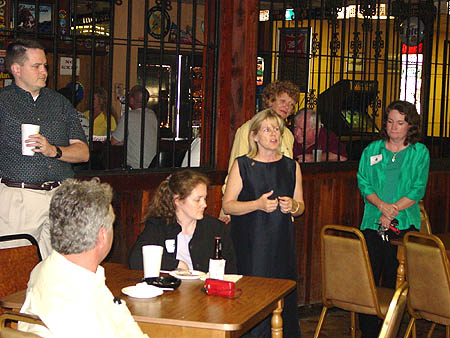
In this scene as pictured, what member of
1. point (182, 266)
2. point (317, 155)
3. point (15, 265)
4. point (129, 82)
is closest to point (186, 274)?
point (182, 266)

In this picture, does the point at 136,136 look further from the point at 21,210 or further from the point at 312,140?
the point at 21,210

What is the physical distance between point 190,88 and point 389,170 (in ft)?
4.97

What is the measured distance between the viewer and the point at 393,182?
526cm

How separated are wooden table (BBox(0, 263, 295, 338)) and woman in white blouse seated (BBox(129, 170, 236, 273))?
1.36 feet

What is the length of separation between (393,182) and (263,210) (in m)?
1.21

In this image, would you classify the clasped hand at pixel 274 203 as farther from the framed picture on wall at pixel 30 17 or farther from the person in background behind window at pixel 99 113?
the person in background behind window at pixel 99 113

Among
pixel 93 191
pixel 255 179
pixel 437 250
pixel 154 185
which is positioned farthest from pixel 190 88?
pixel 93 191

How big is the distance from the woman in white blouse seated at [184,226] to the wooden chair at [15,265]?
21.1 inches

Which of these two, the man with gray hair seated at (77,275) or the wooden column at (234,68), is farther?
the wooden column at (234,68)

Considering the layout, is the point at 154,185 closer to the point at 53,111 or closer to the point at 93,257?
the point at 53,111

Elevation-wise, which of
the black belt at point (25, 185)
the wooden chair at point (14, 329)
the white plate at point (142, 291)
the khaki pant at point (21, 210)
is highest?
the black belt at point (25, 185)

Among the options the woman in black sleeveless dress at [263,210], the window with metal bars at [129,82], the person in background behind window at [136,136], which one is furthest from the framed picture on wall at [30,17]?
the woman in black sleeveless dress at [263,210]

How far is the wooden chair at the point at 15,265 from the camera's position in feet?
11.3

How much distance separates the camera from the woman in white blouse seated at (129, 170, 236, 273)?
3.89m
